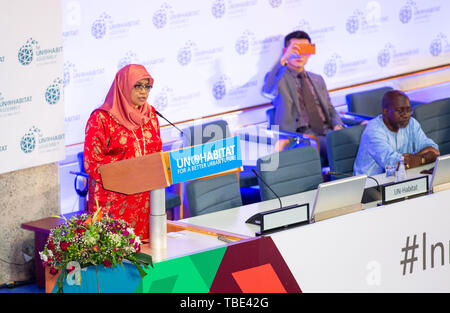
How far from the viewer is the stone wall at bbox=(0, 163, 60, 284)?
499 centimetres

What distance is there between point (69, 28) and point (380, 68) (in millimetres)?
3461

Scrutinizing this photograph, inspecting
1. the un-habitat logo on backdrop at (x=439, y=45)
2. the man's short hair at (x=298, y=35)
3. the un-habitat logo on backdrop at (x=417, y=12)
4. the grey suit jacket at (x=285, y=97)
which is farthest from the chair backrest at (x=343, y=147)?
the un-habitat logo on backdrop at (x=439, y=45)

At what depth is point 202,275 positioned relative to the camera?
3158 mm

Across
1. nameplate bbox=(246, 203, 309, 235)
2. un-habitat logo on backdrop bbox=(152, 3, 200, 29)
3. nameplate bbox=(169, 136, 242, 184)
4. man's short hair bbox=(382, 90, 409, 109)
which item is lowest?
nameplate bbox=(246, 203, 309, 235)

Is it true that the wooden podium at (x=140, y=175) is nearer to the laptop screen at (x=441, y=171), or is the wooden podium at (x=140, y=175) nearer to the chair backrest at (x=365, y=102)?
the laptop screen at (x=441, y=171)

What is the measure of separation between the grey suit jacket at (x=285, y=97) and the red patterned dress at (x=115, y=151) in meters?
2.27

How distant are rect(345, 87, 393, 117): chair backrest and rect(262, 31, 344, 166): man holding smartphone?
457 millimetres

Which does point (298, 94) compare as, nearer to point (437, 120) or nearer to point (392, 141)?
point (437, 120)

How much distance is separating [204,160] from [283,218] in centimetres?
57

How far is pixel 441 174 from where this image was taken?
4.30 m

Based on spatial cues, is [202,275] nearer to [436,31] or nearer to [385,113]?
[385,113]

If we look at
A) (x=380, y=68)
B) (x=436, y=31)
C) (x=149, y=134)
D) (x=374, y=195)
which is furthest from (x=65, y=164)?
(x=436, y=31)

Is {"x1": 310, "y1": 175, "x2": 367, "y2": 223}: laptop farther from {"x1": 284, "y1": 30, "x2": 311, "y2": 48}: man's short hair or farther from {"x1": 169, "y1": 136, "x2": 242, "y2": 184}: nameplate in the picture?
{"x1": 284, "y1": 30, "x2": 311, "y2": 48}: man's short hair

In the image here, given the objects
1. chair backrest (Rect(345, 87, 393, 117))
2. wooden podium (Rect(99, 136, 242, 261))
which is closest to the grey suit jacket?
chair backrest (Rect(345, 87, 393, 117))
